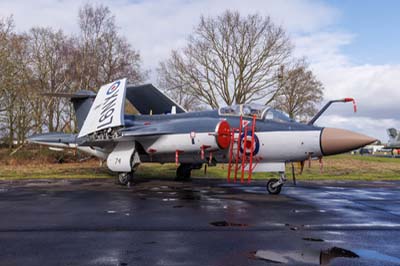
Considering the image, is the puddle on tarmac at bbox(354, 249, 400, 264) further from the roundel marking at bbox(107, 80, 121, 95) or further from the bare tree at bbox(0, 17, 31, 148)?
the bare tree at bbox(0, 17, 31, 148)

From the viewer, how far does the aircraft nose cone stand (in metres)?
11.0

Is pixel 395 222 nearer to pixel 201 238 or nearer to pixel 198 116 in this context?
pixel 201 238

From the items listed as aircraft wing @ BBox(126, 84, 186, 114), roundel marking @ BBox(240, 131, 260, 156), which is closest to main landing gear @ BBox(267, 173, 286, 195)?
roundel marking @ BBox(240, 131, 260, 156)

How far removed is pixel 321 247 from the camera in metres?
5.70

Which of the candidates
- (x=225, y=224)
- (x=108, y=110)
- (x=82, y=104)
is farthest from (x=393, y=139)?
(x=225, y=224)

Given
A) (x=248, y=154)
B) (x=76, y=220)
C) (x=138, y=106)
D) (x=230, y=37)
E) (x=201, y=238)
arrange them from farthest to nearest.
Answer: (x=230, y=37)
(x=138, y=106)
(x=248, y=154)
(x=76, y=220)
(x=201, y=238)

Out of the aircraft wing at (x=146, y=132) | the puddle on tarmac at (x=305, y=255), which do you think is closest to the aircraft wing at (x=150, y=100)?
the aircraft wing at (x=146, y=132)

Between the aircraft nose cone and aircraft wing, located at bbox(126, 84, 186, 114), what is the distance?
30.0 ft

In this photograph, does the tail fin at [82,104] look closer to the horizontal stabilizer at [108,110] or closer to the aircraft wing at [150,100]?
the aircraft wing at [150,100]

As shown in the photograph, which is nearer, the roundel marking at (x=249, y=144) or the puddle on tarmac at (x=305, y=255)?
the puddle on tarmac at (x=305, y=255)

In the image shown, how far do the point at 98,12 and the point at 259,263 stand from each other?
35.7m

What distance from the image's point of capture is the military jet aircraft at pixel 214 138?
39.0 feet

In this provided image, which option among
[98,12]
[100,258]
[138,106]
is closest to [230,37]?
[98,12]

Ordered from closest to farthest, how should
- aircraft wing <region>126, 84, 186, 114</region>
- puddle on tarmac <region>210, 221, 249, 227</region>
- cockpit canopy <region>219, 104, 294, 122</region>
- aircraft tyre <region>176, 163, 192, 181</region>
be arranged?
puddle on tarmac <region>210, 221, 249, 227</region>, cockpit canopy <region>219, 104, 294, 122</region>, aircraft tyre <region>176, 163, 192, 181</region>, aircraft wing <region>126, 84, 186, 114</region>
